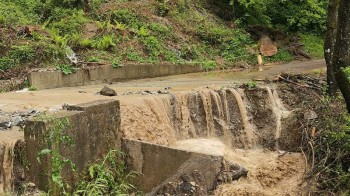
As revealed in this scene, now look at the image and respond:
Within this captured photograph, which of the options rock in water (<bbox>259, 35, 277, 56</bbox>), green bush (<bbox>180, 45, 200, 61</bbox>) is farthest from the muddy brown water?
rock in water (<bbox>259, 35, 277, 56</bbox>)

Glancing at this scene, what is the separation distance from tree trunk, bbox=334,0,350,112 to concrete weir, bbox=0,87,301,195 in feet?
6.49

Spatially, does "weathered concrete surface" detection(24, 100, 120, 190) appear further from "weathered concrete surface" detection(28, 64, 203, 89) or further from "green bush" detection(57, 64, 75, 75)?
"green bush" detection(57, 64, 75, 75)

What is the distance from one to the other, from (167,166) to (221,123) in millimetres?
3569

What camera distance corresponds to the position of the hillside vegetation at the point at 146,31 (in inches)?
557

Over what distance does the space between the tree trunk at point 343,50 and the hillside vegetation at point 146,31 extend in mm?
7739

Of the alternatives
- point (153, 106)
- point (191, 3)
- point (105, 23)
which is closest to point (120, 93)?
point (153, 106)

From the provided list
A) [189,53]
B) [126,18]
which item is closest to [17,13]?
[126,18]

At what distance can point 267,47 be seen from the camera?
817 inches

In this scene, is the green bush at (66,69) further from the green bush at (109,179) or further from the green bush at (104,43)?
the green bush at (109,179)

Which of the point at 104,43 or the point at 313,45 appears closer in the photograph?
the point at 104,43

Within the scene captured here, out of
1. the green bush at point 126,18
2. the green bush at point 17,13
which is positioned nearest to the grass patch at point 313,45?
the green bush at point 126,18

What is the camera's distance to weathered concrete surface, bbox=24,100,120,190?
603 centimetres

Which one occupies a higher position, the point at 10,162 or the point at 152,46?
the point at 152,46

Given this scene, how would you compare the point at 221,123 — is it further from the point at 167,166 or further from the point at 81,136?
the point at 81,136
